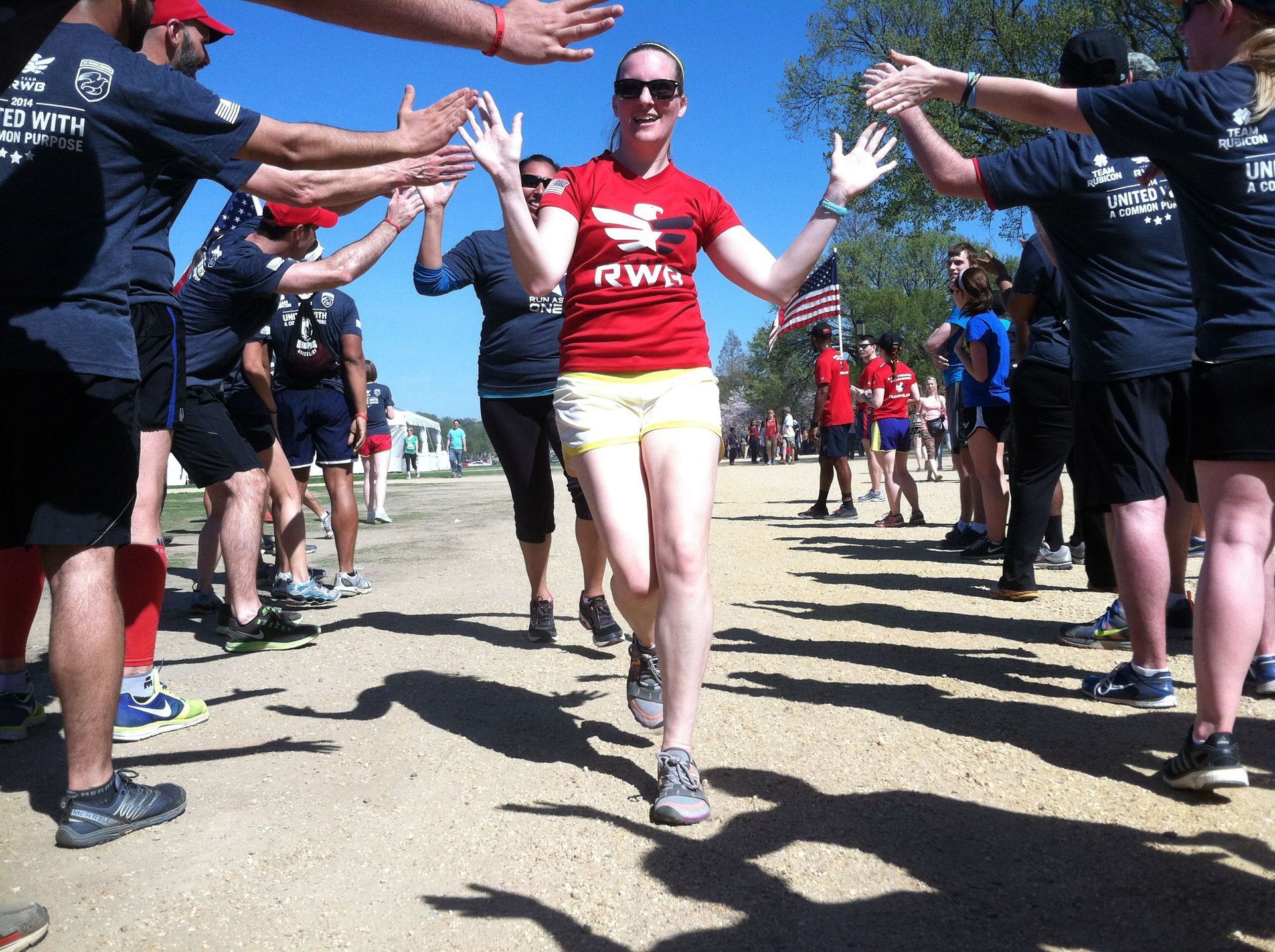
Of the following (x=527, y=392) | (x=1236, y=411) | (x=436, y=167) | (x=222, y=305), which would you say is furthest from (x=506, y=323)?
(x=1236, y=411)

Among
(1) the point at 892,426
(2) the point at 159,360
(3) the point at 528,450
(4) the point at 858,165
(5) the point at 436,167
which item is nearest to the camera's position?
(4) the point at 858,165

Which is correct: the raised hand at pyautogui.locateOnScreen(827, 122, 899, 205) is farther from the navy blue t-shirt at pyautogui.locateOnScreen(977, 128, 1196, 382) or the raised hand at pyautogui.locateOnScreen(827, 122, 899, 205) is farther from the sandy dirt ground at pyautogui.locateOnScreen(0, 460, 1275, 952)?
the sandy dirt ground at pyautogui.locateOnScreen(0, 460, 1275, 952)

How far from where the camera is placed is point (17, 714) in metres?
3.72

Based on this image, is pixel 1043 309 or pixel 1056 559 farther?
pixel 1056 559

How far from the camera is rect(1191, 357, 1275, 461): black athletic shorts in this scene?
2812 millimetres

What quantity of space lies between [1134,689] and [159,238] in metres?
4.02

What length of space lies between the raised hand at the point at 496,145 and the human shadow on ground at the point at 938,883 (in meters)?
1.96

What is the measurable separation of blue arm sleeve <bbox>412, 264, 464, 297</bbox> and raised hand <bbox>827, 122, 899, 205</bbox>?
227cm

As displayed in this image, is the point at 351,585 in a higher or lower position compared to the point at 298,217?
lower

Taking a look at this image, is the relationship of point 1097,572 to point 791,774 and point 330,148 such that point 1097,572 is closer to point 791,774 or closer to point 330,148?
point 791,774

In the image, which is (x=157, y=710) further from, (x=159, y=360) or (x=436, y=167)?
(x=436, y=167)

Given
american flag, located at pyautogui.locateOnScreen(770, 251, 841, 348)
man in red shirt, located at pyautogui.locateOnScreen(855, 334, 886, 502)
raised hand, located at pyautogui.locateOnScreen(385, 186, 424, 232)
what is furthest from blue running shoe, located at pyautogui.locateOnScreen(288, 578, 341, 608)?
american flag, located at pyautogui.locateOnScreen(770, 251, 841, 348)

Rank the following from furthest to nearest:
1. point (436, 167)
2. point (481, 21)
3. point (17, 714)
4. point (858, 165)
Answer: point (17, 714), point (436, 167), point (858, 165), point (481, 21)

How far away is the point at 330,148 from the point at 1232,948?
9.91 ft
